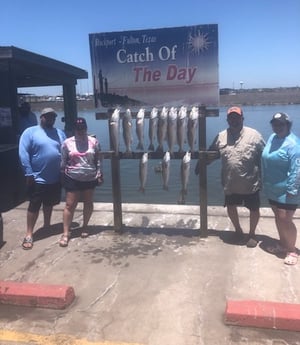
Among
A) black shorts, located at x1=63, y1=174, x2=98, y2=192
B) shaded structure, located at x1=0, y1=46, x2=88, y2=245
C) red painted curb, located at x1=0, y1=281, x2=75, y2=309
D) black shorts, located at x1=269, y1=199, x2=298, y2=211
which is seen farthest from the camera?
shaded structure, located at x1=0, y1=46, x2=88, y2=245

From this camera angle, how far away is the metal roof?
757cm

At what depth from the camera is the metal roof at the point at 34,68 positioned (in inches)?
298

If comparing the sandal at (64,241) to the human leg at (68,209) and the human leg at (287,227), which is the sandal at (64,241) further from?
the human leg at (287,227)

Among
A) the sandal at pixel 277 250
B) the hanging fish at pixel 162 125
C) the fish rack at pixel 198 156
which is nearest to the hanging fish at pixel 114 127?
the fish rack at pixel 198 156

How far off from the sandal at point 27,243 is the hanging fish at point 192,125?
2.46 m

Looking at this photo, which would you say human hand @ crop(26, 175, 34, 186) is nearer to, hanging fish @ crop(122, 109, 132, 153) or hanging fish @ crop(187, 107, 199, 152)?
hanging fish @ crop(122, 109, 132, 153)

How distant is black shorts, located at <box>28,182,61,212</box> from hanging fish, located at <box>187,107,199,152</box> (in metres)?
1.89

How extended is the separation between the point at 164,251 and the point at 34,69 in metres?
6.21

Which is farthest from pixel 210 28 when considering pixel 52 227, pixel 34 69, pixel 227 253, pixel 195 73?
pixel 34 69

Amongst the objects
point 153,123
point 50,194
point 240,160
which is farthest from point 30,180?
point 240,160

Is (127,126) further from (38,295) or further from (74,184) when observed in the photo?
(38,295)

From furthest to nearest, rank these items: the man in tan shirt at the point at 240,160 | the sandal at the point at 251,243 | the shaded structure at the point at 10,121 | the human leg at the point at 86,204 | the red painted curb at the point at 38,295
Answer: the shaded structure at the point at 10,121, the human leg at the point at 86,204, the sandal at the point at 251,243, the man in tan shirt at the point at 240,160, the red painted curb at the point at 38,295

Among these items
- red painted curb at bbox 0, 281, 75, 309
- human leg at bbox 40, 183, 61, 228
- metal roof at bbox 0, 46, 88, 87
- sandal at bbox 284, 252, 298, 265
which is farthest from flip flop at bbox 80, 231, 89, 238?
metal roof at bbox 0, 46, 88, 87

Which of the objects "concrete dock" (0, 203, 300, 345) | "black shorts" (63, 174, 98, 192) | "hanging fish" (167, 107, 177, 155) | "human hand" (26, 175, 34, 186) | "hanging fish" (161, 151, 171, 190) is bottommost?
"concrete dock" (0, 203, 300, 345)
